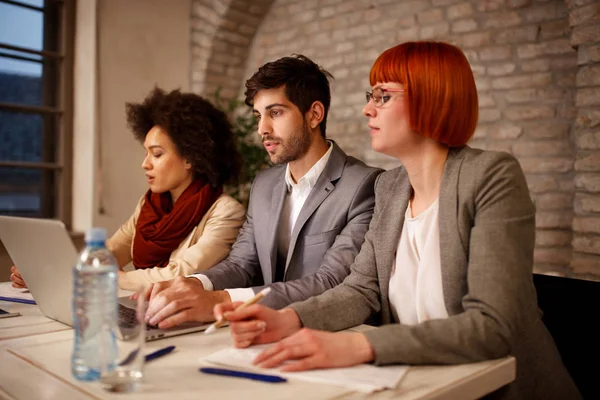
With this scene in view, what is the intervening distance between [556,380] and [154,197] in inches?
73.5

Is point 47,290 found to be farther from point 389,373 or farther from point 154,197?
point 154,197

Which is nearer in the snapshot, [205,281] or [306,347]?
[306,347]

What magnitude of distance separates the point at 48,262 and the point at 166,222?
1.17 m

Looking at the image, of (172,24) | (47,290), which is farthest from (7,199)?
(47,290)

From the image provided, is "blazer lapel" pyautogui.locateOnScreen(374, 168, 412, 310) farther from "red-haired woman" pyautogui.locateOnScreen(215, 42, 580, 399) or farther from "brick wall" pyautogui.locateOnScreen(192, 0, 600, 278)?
"brick wall" pyautogui.locateOnScreen(192, 0, 600, 278)

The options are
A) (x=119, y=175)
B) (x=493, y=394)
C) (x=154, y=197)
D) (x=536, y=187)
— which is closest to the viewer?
(x=493, y=394)

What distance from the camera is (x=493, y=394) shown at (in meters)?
1.20

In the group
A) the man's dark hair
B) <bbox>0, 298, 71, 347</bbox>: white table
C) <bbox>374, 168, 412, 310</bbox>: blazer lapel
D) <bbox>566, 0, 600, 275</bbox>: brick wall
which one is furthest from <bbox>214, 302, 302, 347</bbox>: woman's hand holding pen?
<bbox>566, 0, 600, 275</bbox>: brick wall

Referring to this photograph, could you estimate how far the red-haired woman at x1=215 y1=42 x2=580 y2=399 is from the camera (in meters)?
1.08

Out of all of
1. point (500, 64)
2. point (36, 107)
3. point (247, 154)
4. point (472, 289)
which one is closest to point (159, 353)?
point (472, 289)

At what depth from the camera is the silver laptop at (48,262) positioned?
1.16 metres

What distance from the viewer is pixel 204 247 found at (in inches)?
87.9

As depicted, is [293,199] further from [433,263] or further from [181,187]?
[433,263]

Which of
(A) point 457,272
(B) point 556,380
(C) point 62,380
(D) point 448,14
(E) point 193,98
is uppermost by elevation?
(D) point 448,14
